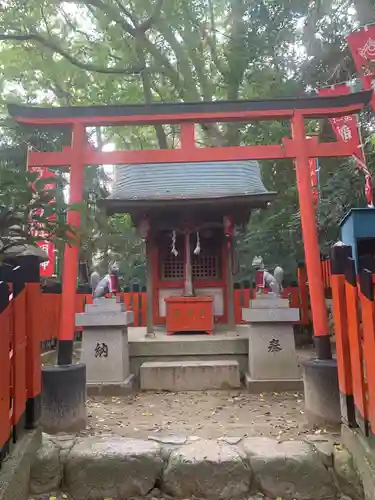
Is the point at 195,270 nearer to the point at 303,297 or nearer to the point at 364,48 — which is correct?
the point at 303,297

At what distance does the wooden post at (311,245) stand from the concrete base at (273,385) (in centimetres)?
210

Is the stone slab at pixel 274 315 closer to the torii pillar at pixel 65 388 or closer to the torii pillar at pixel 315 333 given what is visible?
the torii pillar at pixel 315 333

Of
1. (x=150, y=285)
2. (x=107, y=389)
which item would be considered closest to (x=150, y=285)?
(x=150, y=285)

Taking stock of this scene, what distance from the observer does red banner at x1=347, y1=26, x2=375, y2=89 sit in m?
7.57

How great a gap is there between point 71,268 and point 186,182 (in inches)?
201

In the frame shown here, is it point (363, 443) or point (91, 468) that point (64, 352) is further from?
point (363, 443)

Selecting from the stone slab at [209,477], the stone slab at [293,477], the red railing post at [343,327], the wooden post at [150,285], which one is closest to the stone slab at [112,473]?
the stone slab at [209,477]

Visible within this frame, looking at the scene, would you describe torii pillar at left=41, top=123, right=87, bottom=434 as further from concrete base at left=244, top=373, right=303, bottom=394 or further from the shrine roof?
the shrine roof

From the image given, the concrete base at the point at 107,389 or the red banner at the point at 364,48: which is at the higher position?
the red banner at the point at 364,48

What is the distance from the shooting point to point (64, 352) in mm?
4453

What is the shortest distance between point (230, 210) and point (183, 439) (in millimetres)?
6192

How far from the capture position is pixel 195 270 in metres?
9.67

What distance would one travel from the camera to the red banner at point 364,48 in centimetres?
757

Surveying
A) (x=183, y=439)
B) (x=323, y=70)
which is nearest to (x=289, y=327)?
(x=183, y=439)
